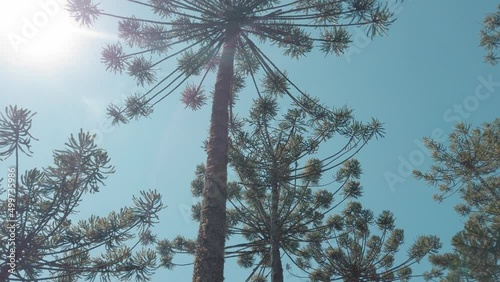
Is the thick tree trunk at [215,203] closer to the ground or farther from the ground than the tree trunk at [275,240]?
closer to the ground

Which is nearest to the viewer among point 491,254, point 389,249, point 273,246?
point 491,254

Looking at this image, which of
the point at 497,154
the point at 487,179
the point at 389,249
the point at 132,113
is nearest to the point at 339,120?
the point at 132,113

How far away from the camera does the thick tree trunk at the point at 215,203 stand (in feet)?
11.5

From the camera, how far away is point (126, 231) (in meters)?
4.51

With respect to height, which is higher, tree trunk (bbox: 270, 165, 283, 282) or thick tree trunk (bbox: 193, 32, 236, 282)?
tree trunk (bbox: 270, 165, 283, 282)

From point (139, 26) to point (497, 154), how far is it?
12528 mm

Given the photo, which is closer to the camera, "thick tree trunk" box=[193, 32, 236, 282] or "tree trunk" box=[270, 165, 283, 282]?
"thick tree trunk" box=[193, 32, 236, 282]

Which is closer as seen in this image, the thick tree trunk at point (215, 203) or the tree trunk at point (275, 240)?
the thick tree trunk at point (215, 203)

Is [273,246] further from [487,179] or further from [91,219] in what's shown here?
[487,179]

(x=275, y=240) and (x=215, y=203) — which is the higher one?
(x=275, y=240)

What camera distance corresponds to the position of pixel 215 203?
397cm

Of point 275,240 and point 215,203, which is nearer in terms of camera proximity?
point 215,203

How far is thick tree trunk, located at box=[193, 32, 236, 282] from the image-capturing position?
349 centimetres

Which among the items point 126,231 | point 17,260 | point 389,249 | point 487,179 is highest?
point 487,179
